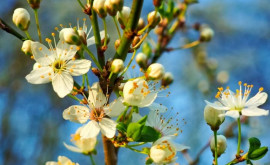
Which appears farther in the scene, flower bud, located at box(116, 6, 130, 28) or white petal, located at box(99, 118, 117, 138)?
flower bud, located at box(116, 6, 130, 28)

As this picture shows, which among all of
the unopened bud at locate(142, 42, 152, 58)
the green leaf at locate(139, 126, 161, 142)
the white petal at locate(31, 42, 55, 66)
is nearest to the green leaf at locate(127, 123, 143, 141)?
the green leaf at locate(139, 126, 161, 142)

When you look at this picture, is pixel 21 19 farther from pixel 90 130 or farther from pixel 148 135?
pixel 148 135

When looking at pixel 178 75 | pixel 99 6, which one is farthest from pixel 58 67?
pixel 178 75

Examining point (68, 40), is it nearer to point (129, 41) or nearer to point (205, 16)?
point (129, 41)

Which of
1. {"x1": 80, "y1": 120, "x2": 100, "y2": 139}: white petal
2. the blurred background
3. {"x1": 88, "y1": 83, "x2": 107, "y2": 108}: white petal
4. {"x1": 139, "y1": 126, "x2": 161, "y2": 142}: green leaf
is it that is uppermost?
{"x1": 88, "y1": 83, "x2": 107, "y2": 108}: white petal

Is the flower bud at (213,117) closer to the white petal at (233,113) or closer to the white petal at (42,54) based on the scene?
the white petal at (233,113)

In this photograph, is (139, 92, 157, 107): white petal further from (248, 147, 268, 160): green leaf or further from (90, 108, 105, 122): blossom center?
(248, 147, 268, 160): green leaf

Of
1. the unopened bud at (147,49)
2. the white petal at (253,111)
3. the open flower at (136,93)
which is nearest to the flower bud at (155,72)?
the open flower at (136,93)
